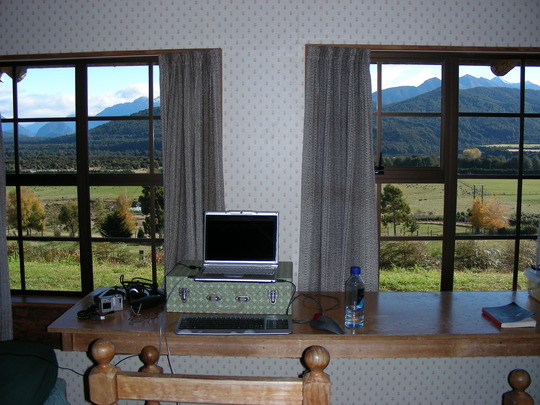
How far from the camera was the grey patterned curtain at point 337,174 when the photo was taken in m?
2.36

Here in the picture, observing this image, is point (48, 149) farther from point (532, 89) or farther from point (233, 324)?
point (532, 89)

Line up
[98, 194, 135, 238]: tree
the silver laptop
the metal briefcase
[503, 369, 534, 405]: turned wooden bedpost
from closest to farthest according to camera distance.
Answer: [503, 369, 534, 405]: turned wooden bedpost < the metal briefcase < the silver laptop < [98, 194, 135, 238]: tree

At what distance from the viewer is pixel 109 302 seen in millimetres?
2004

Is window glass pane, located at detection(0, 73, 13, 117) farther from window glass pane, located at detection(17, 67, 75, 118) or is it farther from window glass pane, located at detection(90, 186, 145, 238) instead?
window glass pane, located at detection(90, 186, 145, 238)

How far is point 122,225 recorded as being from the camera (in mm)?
2947

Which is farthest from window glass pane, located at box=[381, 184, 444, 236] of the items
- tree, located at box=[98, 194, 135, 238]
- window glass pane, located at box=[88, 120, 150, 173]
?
tree, located at box=[98, 194, 135, 238]

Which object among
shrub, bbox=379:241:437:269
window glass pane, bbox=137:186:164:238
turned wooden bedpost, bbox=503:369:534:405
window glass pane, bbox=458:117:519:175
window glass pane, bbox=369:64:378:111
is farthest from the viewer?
shrub, bbox=379:241:437:269

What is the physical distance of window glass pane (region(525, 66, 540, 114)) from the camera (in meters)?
2.58

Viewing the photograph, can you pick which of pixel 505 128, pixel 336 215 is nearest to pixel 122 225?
pixel 336 215

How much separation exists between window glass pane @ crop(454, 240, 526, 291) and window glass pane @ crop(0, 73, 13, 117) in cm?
322

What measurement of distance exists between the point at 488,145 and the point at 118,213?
2590mm

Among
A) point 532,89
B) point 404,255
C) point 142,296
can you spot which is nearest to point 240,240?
point 142,296

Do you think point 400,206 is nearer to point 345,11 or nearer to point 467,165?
point 467,165

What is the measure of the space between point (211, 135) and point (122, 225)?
1068 millimetres
